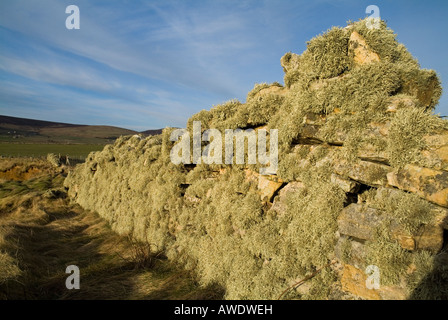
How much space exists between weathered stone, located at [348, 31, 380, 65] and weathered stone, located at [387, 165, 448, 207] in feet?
9.38

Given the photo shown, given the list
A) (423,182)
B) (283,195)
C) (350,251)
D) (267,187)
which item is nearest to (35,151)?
(267,187)

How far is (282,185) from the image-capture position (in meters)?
6.05

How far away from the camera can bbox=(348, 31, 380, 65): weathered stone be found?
5.64m

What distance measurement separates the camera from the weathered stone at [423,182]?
151 inches

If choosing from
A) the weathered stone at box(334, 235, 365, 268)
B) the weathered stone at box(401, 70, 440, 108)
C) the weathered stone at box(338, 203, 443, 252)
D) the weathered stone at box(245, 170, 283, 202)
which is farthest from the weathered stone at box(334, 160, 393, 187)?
the weathered stone at box(401, 70, 440, 108)

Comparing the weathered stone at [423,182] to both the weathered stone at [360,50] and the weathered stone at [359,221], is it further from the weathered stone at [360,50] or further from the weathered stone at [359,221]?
the weathered stone at [360,50]

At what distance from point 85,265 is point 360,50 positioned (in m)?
10.6

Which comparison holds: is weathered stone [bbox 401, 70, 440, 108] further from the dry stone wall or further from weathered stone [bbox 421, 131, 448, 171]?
weathered stone [bbox 421, 131, 448, 171]

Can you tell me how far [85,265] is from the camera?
27.5ft

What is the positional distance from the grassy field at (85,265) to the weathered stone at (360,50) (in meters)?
6.56

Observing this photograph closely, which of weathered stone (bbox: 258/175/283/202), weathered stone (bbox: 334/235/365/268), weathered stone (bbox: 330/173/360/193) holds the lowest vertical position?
weathered stone (bbox: 334/235/365/268)

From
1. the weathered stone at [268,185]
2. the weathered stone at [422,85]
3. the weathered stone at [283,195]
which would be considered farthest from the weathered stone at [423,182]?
the weathered stone at [268,185]

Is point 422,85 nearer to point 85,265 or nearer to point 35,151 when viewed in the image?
point 85,265
